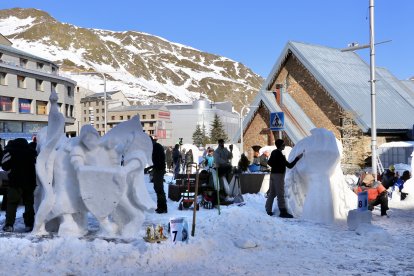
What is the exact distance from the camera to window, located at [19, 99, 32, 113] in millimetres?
51281

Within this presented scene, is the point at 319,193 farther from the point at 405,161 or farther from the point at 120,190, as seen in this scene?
the point at 405,161

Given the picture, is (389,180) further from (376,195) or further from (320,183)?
(320,183)

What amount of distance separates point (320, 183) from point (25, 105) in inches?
1826

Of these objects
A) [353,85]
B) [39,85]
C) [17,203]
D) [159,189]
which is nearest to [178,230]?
[17,203]

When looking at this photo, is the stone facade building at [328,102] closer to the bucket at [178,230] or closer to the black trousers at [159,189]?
the black trousers at [159,189]

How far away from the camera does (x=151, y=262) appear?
7.01 meters

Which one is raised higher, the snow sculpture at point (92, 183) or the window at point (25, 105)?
the window at point (25, 105)

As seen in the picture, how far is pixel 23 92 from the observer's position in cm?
5181

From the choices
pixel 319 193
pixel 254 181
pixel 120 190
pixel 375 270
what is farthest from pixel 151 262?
pixel 254 181

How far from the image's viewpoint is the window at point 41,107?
176 feet

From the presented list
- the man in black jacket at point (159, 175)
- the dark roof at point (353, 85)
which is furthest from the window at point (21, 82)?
the man in black jacket at point (159, 175)

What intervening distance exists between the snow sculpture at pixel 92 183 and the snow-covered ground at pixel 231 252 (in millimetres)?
493

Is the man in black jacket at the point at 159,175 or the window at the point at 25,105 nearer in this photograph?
the man in black jacket at the point at 159,175

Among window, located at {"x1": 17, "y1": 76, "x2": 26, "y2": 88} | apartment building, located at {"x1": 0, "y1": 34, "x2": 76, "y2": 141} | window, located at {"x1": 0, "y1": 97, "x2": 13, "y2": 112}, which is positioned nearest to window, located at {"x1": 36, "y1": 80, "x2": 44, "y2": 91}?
apartment building, located at {"x1": 0, "y1": 34, "x2": 76, "y2": 141}
